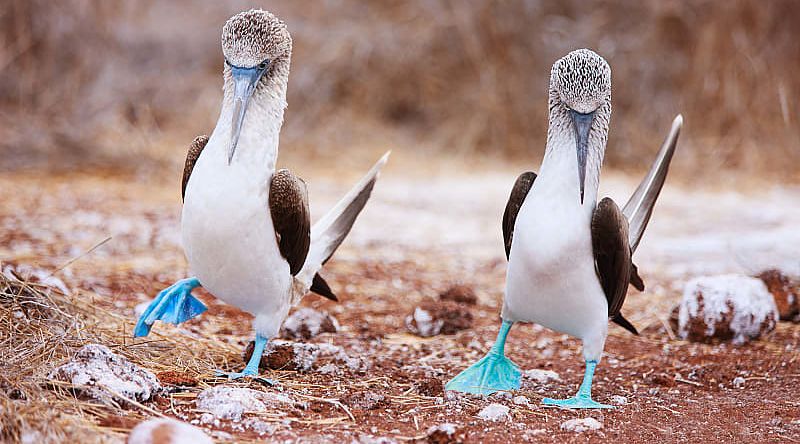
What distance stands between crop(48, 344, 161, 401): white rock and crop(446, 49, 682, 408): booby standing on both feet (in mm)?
1194

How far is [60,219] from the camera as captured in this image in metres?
6.27

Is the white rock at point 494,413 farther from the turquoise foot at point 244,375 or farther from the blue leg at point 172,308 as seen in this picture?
the blue leg at point 172,308

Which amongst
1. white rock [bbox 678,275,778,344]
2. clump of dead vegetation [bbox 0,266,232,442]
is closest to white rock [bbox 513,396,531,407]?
clump of dead vegetation [bbox 0,266,232,442]

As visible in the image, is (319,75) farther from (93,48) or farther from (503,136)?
Answer: (93,48)

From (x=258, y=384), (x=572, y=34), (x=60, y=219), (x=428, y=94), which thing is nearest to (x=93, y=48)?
(x=60, y=219)

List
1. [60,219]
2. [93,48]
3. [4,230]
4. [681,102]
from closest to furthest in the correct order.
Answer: [4,230], [60,219], [93,48], [681,102]

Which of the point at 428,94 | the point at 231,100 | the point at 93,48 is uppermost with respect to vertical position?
the point at 428,94

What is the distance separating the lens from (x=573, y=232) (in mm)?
3084

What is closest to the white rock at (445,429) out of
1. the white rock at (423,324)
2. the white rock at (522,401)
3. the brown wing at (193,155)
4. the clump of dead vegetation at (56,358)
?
the white rock at (522,401)

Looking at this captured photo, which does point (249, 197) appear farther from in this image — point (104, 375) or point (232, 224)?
point (104, 375)

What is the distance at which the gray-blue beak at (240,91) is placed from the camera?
3072mm

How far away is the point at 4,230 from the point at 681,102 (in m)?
6.94

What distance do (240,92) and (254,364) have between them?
101 cm

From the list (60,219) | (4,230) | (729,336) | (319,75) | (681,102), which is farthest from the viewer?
(319,75)
